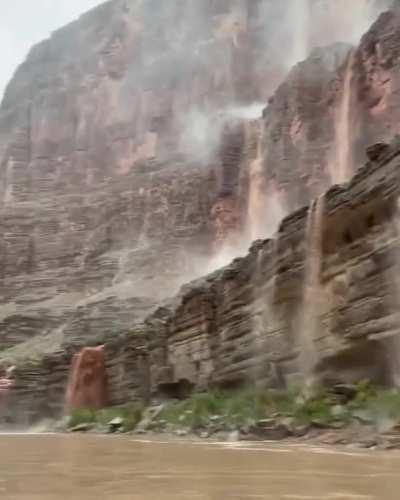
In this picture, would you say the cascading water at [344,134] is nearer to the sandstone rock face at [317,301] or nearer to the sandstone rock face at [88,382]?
the sandstone rock face at [317,301]

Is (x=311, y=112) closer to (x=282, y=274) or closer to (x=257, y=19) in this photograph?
(x=282, y=274)

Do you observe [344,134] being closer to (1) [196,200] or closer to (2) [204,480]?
(1) [196,200]

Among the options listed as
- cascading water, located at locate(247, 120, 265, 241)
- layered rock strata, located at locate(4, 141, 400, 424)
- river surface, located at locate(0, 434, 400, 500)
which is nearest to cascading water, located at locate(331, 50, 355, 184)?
cascading water, located at locate(247, 120, 265, 241)

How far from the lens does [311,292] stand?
1430 cm

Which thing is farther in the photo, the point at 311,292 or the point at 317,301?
the point at 311,292

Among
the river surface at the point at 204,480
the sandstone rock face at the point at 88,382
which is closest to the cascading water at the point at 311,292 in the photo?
the river surface at the point at 204,480

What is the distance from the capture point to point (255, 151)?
3512 cm

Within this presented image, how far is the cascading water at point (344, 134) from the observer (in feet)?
82.0

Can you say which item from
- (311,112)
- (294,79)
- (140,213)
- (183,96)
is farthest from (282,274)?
(183,96)

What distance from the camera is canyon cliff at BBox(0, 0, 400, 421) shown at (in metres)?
13.9

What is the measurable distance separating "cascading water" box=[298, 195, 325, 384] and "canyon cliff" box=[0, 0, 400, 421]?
0.18 ft

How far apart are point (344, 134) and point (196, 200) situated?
1763cm

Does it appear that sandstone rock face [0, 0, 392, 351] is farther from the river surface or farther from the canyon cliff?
the river surface

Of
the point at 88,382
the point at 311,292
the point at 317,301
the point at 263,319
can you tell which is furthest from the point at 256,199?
the point at 317,301
